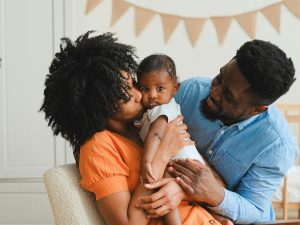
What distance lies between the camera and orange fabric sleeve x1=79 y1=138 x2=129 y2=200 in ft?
3.99

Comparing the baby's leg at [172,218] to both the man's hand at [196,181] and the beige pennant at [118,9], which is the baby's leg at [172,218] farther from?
the beige pennant at [118,9]

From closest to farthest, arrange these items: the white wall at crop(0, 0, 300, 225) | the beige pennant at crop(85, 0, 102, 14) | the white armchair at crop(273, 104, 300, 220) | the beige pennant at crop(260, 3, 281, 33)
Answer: the white armchair at crop(273, 104, 300, 220) → the white wall at crop(0, 0, 300, 225) → the beige pennant at crop(85, 0, 102, 14) → the beige pennant at crop(260, 3, 281, 33)

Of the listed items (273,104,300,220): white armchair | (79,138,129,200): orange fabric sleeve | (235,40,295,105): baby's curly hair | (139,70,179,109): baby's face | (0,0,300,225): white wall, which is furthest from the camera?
(0,0,300,225): white wall

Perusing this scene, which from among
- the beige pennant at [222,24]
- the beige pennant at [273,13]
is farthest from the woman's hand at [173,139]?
the beige pennant at [273,13]

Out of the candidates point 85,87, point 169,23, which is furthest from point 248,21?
point 85,87

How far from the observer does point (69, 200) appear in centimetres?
124

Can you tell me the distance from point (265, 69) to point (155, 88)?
348 mm

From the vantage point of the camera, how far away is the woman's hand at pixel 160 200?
1231mm

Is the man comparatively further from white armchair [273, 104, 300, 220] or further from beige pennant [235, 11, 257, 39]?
beige pennant [235, 11, 257, 39]

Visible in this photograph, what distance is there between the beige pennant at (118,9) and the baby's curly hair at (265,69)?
1.92 meters

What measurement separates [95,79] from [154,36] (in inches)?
79.7

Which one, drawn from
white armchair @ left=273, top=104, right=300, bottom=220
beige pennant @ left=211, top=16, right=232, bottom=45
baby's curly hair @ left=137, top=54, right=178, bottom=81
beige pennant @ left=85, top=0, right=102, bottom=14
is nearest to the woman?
baby's curly hair @ left=137, top=54, right=178, bottom=81

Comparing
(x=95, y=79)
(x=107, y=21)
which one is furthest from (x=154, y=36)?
(x=95, y=79)

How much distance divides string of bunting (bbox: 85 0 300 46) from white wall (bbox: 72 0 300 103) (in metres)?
0.03
